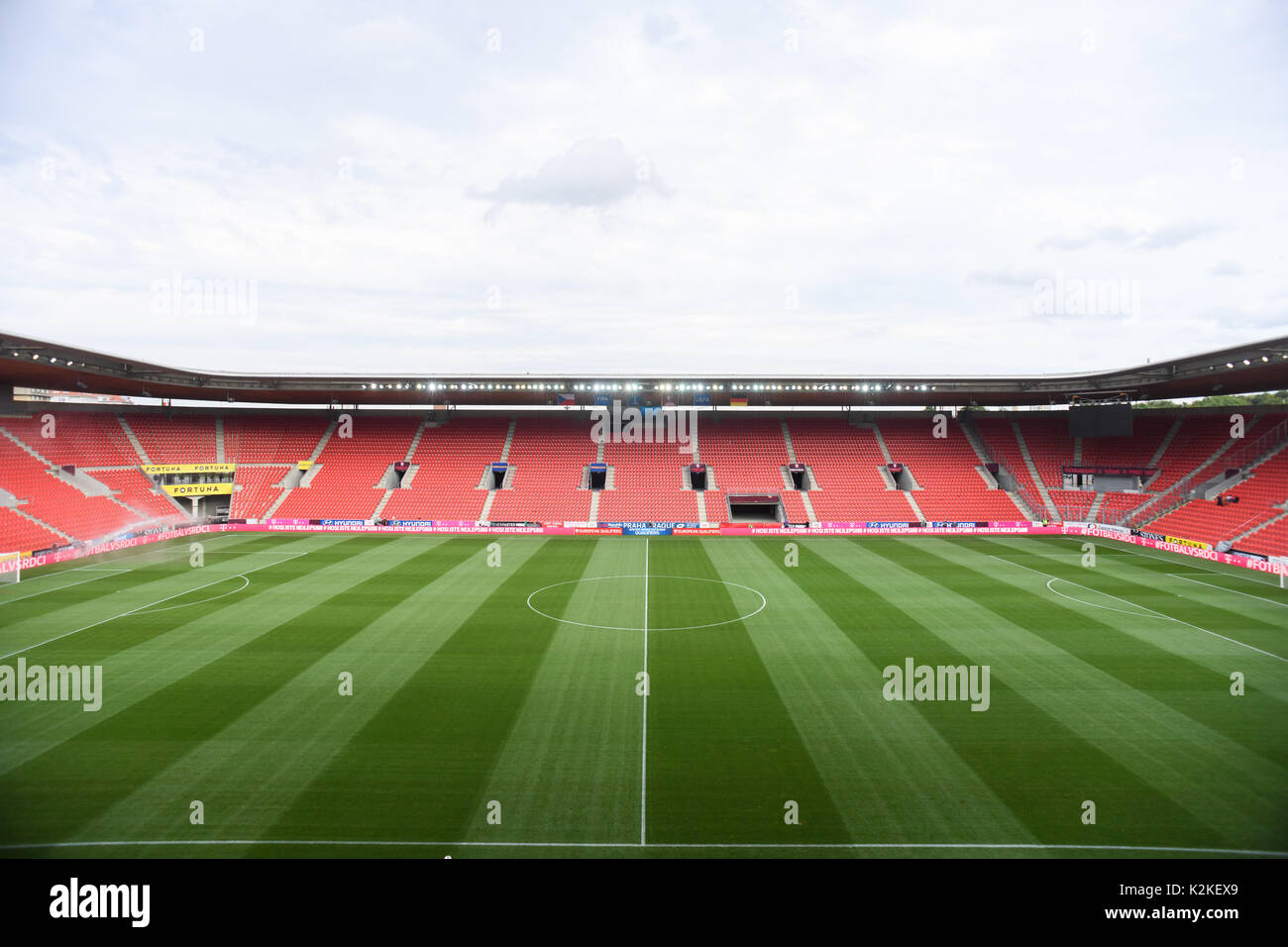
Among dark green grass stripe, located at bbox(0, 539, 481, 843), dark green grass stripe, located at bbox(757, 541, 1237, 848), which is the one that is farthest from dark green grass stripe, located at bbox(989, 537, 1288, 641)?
dark green grass stripe, located at bbox(0, 539, 481, 843)

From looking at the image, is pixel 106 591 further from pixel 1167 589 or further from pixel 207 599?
Result: pixel 1167 589

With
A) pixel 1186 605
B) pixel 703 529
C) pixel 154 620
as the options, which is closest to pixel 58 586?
pixel 154 620

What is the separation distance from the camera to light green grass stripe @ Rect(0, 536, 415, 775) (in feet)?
36.7

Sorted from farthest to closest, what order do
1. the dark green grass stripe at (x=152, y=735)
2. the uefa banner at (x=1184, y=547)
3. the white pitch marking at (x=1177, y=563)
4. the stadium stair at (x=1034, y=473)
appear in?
the stadium stair at (x=1034, y=473) < the uefa banner at (x=1184, y=547) < the white pitch marking at (x=1177, y=563) < the dark green grass stripe at (x=152, y=735)

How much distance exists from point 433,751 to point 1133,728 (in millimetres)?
12482

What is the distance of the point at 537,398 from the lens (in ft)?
147

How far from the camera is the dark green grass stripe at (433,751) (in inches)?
336

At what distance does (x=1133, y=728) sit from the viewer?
37.7 ft

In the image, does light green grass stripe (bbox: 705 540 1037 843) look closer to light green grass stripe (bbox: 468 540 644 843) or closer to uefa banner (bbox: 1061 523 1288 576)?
light green grass stripe (bbox: 468 540 644 843)

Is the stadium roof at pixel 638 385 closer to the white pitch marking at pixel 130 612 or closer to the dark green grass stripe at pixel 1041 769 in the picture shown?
the white pitch marking at pixel 130 612

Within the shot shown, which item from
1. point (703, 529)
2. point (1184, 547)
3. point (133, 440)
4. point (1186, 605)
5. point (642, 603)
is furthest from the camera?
point (133, 440)

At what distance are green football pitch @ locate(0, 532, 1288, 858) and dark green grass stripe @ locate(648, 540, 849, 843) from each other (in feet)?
0.18

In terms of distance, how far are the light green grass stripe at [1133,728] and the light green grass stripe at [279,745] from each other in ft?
39.8

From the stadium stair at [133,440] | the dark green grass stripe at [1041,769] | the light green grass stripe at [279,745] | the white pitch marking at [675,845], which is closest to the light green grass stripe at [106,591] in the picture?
the light green grass stripe at [279,745]
